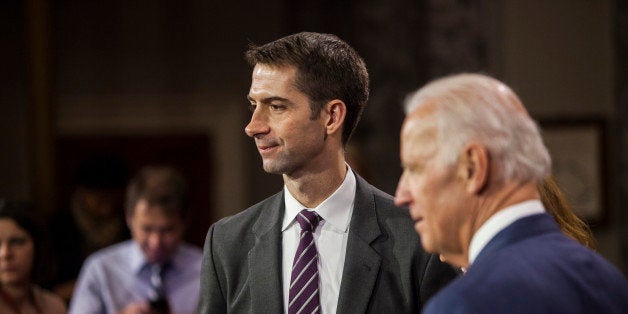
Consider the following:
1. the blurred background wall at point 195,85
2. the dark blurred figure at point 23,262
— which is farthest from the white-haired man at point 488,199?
the blurred background wall at point 195,85

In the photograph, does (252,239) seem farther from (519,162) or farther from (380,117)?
(380,117)

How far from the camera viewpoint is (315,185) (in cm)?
205

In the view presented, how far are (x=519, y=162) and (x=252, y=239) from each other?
77cm

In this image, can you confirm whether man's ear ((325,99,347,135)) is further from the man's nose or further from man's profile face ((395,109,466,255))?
man's profile face ((395,109,466,255))

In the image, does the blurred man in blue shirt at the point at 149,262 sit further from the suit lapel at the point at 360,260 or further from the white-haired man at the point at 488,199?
the white-haired man at the point at 488,199

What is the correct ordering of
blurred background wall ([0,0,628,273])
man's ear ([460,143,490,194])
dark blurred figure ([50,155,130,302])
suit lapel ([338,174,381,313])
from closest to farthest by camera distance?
man's ear ([460,143,490,194]) → suit lapel ([338,174,381,313]) → dark blurred figure ([50,155,130,302]) → blurred background wall ([0,0,628,273])

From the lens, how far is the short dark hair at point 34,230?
294 centimetres

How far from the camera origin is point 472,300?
1.35m

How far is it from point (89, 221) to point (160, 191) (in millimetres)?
821

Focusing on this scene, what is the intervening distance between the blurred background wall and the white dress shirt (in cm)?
340

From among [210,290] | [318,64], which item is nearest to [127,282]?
[210,290]

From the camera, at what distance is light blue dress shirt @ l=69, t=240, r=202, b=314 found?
3293mm

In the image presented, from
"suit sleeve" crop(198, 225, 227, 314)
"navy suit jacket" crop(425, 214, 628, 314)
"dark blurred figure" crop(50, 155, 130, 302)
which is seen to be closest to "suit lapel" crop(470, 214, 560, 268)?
"navy suit jacket" crop(425, 214, 628, 314)

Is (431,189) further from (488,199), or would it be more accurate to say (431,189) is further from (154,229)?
(154,229)
